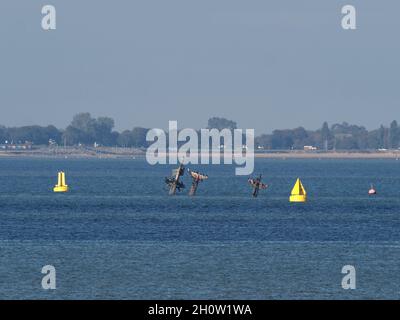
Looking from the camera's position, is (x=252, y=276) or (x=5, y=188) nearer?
(x=252, y=276)

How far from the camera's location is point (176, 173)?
146 metres

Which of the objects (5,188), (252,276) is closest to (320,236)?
(252,276)

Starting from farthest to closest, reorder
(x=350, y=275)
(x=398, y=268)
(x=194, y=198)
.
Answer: (x=194, y=198) → (x=398, y=268) → (x=350, y=275)

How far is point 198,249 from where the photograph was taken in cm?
7362

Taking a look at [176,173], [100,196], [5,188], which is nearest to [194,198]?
[176,173]

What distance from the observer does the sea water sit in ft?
179

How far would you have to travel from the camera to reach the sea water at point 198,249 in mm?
54469

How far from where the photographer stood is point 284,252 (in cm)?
7200
